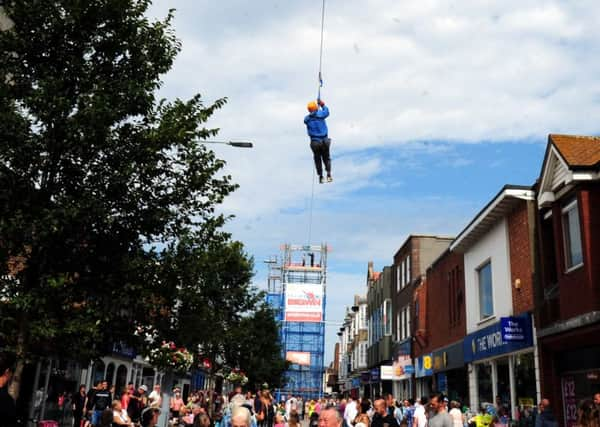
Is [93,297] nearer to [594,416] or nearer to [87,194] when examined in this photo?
[87,194]

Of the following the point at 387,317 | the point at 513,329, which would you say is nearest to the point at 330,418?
the point at 513,329

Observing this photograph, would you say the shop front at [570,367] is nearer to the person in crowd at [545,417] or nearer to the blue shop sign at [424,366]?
the person in crowd at [545,417]

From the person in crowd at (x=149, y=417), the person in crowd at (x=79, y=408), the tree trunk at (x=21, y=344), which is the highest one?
the tree trunk at (x=21, y=344)

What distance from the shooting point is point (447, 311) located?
2569 cm

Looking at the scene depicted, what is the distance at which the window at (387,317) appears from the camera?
39.8m

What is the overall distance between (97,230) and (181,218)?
1628mm

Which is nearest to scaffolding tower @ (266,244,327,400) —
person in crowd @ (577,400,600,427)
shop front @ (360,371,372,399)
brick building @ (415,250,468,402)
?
shop front @ (360,371,372,399)

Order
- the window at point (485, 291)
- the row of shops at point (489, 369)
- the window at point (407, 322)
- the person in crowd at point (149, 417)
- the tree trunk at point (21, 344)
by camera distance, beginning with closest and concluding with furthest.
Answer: the person in crowd at point (149, 417), the tree trunk at point (21, 344), the row of shops at point (489, 369), the window at point (485, 291), the window at point (407, 322)

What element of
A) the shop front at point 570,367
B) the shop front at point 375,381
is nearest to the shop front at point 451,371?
the shop front at point 570,367

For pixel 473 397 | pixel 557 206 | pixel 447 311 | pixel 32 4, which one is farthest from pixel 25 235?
pixel 447 311

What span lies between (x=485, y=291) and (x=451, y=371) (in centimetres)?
530

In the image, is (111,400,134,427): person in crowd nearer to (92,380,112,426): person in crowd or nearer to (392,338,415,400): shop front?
(92,380,112,426): person in crowd

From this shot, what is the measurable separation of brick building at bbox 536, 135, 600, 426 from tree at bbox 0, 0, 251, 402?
8256 mm

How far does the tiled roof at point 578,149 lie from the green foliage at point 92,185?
822 cm
